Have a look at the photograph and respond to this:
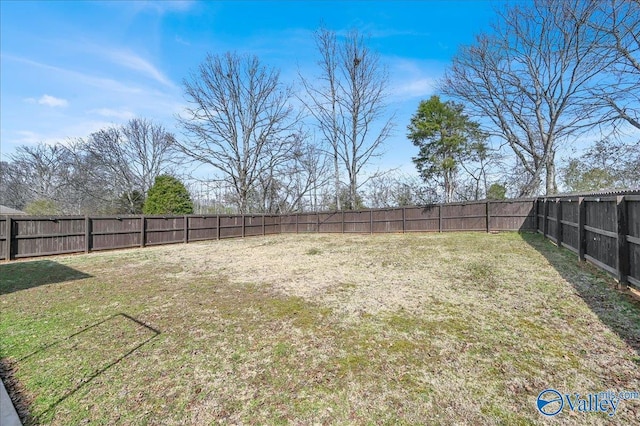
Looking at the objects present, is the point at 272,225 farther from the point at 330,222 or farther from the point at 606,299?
the point at 606,299

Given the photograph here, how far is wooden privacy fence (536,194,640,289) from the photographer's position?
359cm

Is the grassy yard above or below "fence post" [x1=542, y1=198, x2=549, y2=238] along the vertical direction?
below

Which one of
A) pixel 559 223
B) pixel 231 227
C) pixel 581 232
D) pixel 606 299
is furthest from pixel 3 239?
pixel 559 223

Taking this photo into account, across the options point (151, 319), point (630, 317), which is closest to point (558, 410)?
point (630, 317)

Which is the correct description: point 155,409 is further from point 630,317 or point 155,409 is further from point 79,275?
point 79,275

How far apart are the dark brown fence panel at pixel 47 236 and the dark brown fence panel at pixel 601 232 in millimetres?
13149

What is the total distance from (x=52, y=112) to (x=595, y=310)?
57.6ft

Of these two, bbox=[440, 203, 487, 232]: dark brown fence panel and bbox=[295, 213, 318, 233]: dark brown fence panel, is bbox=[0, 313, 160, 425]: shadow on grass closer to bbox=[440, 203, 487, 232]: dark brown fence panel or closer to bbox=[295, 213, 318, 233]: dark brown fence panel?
bbox=[440, 203, 487, 232]: dark brown fence panel

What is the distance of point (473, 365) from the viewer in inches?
83.9

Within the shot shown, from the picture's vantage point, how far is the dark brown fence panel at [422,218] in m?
12.5

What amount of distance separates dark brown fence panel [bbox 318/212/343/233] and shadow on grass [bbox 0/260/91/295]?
37.3 feet

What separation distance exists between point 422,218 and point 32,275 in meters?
13.0

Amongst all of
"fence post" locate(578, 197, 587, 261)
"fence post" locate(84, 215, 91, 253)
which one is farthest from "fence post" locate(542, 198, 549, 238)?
"fence post" locate(84, 215, 91, 253)

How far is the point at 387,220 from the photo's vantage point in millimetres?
13805
